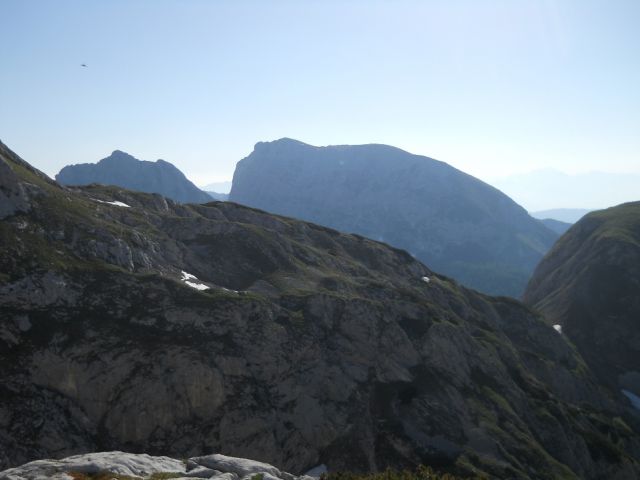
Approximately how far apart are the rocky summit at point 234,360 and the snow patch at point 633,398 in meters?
36.2

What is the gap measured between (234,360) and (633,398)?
136 m

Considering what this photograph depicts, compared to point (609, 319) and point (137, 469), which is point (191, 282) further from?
point (609, 319)

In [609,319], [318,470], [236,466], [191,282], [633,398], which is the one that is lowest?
[633,398]

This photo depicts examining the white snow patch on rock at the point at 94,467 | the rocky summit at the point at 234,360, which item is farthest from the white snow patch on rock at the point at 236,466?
the rocky summit at the point at 234,360

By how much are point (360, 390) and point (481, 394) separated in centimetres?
2703

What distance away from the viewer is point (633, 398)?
153 m

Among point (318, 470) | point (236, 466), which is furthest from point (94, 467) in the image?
point (318, 470)

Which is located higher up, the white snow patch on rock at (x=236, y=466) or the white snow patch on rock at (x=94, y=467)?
the white snow patch on rock at (x=94, y=467)

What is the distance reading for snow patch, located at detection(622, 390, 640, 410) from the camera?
148 m

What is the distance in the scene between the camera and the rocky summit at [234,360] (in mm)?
57781

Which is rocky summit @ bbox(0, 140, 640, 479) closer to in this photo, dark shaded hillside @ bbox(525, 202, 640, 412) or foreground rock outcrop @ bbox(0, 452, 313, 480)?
→ foreground rock outcrop @ bbox(0, 452, 313, 480)

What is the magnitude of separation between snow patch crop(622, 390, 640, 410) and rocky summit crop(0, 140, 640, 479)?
36.2m

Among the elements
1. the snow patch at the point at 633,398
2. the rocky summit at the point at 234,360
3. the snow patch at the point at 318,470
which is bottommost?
the snow patch at the point at 633,398

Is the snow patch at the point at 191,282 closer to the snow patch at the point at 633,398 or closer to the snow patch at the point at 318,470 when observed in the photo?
the snow patch at the point at 318,470
